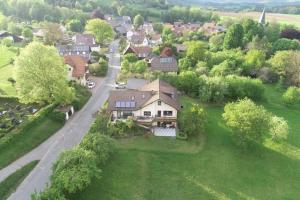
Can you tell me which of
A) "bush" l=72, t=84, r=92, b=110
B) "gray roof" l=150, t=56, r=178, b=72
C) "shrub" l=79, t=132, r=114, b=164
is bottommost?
"shrub" l=79, t=132, r=114, b=164

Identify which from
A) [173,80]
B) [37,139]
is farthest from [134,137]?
[173,80]

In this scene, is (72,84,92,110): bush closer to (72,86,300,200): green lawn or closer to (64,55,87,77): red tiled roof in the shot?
(64,55,87,77): red tiled roof

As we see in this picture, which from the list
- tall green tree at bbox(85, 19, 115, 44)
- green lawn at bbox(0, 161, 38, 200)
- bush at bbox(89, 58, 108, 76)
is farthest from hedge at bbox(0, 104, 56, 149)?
tall green tree at bbox(85, 19, 115, 44)

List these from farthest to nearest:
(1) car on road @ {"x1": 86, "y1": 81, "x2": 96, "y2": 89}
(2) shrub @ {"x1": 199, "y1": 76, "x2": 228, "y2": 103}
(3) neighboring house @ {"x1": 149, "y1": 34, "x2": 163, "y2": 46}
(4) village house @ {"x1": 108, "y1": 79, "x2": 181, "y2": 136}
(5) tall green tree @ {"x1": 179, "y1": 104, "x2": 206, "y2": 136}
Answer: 1. (3) neighboring house @ {"x1": 149, "y1": 34, "x2": 163, "y2": 46}
2. (1) car on road @ {"x1": 86, "y1": 81, "x2": 96, "y2": 89}
3. (2) shrub @ {"x1": 199, "y1": 76, "x2": 228, "y2": 103}
4. (4) village house @ {"x1": 108, "y1": 79, "x2": 181, "y2": 136}
5. (5) tall green tree @ {"x1": 179, "y1": 104, "x2": 206, "y2": 136}

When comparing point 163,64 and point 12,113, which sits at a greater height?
point 163,64

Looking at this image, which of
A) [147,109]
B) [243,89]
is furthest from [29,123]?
[243,89]

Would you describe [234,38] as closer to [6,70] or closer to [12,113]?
[6,70]

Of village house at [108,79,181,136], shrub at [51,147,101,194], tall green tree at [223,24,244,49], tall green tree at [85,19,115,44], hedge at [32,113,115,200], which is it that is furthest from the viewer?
tall green tree at [85,19,115,44]
